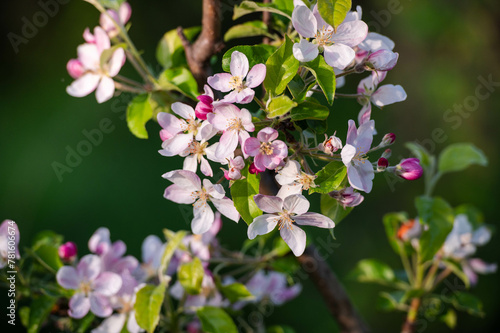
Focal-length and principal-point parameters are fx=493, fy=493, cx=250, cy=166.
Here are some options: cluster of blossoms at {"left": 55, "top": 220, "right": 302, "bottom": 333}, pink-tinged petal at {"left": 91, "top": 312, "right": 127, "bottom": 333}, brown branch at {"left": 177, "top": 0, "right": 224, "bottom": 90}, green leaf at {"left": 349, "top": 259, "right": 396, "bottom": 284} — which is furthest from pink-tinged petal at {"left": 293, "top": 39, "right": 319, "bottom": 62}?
green leaf at {"left": 349, "top": 259, "right": 396, "bottom": 284}

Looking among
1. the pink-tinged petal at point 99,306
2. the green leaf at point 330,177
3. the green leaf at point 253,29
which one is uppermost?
the green leaf at point 253,29

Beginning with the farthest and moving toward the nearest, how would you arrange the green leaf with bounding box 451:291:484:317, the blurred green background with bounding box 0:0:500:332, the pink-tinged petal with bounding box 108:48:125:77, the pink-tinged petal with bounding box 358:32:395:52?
1. the blurred green background with bounding box 0:0:500:332
2. the green leaf with bounding box 451:291:484:317
3. the pink-tinged petal with bounding box 108:48:125:77
4. the pink-tinged petal with bounding box 358:32:395:52

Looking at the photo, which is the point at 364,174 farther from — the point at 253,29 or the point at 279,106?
the point at 253,29

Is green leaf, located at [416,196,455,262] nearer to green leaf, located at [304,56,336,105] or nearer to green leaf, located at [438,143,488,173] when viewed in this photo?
green leaf, located at [438,143,488,173]

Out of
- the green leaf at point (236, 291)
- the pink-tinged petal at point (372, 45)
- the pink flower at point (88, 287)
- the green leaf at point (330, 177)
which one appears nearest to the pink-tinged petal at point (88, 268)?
the pink flower at point (88, 287)

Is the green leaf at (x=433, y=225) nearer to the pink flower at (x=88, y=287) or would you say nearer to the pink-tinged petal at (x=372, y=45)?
the pink-tinged petal at (x=372, y=45)

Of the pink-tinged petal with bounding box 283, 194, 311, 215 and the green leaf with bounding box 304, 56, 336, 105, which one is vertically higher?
the green leaf with bounding box 304, 56, 336, 105

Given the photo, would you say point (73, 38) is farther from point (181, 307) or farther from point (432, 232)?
point (432, 232)

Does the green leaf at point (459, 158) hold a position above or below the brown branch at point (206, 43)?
below
